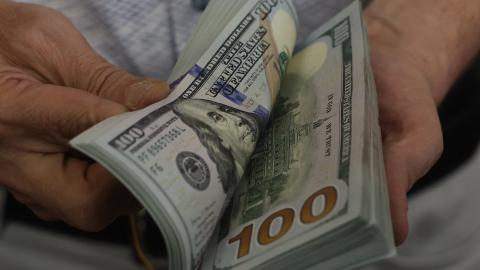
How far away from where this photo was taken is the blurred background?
0.56 m

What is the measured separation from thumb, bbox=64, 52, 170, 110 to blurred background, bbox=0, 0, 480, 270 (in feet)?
0.42

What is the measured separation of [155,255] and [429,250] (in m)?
0.29

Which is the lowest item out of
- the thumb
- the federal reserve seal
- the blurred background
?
the blurred background

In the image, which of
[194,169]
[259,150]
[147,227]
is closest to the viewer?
[194,169]

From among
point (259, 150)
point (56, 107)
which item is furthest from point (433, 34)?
point (56, 107)

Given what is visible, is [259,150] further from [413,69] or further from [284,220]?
[413,69]

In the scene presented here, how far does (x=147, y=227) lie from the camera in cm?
56

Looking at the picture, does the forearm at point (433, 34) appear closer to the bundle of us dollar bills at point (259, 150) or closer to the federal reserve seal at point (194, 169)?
the bundle of us dollar bills at point (259, 150)

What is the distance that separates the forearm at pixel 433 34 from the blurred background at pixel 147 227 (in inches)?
2.2

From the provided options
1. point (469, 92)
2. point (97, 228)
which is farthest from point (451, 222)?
point (97, 228)

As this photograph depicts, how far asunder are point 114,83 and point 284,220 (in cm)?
17

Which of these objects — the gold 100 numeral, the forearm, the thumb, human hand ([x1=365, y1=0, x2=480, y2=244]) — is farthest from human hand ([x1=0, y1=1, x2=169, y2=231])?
the forearm

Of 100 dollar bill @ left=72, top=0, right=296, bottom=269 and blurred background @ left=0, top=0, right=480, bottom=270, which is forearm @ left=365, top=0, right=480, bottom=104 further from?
100 dollar bill @ left=72, top=0, right=296, bottom=269

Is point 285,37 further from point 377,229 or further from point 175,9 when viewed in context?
point 377,229
